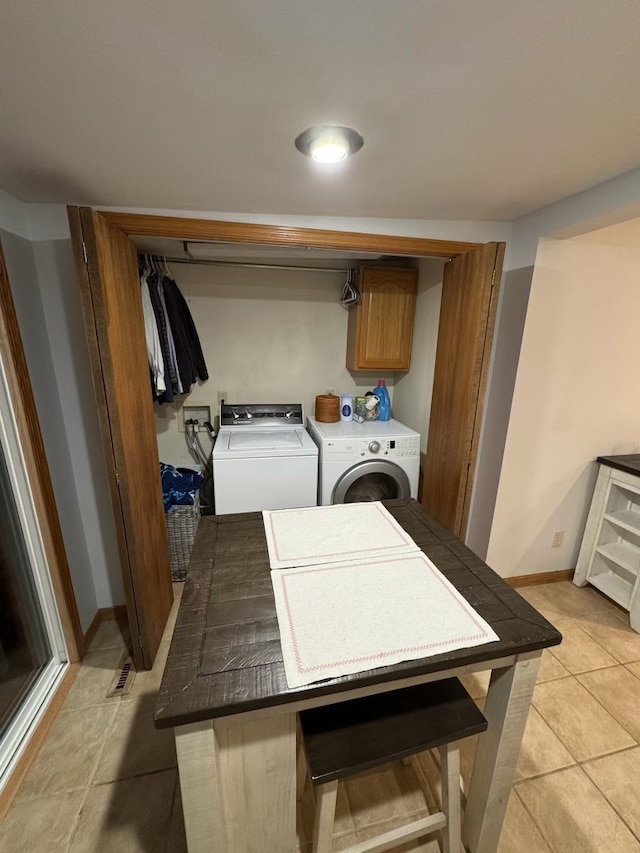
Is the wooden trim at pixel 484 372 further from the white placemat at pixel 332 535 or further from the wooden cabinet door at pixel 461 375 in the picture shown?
the white placemat at pixel 332 535

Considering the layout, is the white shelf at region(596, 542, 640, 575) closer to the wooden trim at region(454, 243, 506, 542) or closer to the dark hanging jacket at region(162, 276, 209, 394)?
the wooden trim at region(454, 243, 506, 542)

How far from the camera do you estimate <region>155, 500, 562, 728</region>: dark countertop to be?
70cm

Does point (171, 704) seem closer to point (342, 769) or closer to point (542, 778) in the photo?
point (342, 769)

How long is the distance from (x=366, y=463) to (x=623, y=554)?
163cm

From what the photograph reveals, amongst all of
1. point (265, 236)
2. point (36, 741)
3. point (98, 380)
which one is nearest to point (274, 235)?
point (265, 236)

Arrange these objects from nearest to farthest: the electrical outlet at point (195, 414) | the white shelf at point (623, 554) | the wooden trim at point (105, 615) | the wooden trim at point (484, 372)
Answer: the wooden trim at point (484, 372) < the wooden trim at point (105, 615) < the white shelf at point (623, 554) < the electrical outlet at point (195, 414)

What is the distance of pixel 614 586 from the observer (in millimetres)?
2148

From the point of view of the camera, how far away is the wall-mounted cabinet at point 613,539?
6.69ft

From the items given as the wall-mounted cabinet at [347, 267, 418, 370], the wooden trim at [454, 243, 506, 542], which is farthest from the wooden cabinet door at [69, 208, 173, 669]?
the wooden trim at [454, 243, 506, 542]

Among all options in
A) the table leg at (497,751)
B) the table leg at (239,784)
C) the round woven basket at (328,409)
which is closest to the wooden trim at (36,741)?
the table leg at (239,784)

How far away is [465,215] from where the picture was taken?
1.69 meters

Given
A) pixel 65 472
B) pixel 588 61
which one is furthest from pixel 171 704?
pixel 588 61

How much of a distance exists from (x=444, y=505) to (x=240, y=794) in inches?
64.1

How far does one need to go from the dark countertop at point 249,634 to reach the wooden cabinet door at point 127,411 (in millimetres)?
505
